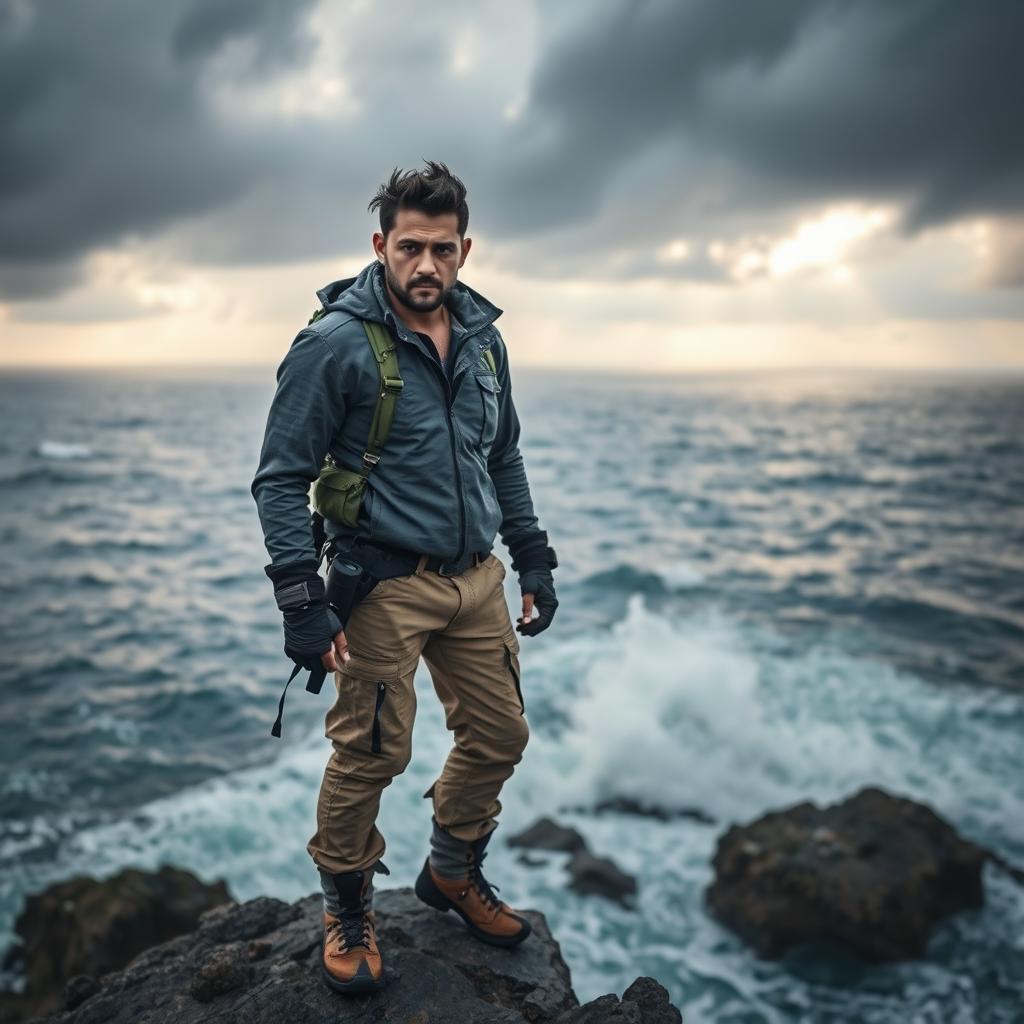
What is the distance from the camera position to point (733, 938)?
23.5ft

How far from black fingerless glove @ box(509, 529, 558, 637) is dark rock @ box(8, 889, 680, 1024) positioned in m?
1.47

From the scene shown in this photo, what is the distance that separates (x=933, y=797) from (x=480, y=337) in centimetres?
883

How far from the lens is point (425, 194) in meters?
3.05

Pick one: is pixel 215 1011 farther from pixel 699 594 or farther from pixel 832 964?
pixel 699 594

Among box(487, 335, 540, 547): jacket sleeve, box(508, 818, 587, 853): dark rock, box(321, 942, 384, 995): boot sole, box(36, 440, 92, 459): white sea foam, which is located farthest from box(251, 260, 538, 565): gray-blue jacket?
box(36, 440, 92, 459): white sea foam

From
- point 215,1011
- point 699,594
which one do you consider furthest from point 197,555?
point 215,1011

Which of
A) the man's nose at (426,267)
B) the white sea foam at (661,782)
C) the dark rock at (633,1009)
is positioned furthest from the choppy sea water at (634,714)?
the man's nose at (426,267)

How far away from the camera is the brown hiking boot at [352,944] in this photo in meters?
3.24

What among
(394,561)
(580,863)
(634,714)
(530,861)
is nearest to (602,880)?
(580,863)

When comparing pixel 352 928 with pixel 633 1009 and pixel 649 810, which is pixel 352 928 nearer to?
pixel 633 1009

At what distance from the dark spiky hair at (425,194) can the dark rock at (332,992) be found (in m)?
2.99

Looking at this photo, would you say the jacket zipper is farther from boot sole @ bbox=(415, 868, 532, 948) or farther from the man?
boot sole @ bbox=(415, 868, 532, 948)

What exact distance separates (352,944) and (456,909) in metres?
0.65

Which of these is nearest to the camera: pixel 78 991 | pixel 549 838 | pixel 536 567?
pixel 78 991
